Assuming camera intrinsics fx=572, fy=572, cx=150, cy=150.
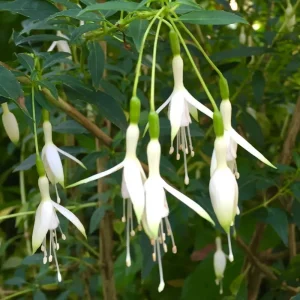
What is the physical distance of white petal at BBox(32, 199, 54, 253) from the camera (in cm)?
53

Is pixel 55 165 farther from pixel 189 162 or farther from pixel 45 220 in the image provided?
pixel 189 162

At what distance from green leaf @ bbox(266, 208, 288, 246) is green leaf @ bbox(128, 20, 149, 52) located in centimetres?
43

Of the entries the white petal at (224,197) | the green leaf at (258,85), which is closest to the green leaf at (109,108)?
the white petal at (224,197)

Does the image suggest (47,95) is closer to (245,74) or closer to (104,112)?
(104,112)

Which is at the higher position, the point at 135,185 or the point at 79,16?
the point at 79,16

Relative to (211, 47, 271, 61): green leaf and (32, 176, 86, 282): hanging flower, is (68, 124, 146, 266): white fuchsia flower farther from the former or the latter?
(211, 47, 271, 61): green leaf

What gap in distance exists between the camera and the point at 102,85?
2.50 feet

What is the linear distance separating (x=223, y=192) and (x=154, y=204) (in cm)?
6

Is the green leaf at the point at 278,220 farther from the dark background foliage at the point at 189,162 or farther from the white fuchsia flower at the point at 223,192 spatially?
the white fuchsia flower at the point at 223,192

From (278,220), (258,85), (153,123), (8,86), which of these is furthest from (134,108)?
(258,85)

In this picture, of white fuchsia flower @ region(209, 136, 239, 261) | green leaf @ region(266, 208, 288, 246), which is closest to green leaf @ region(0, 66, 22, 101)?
white fuchsia flower @ region(209, 136, 239, 261)

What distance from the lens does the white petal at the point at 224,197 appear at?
1.49ft

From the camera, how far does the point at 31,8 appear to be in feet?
1.95

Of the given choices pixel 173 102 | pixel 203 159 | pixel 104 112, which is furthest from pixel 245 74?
pixel 173 102
